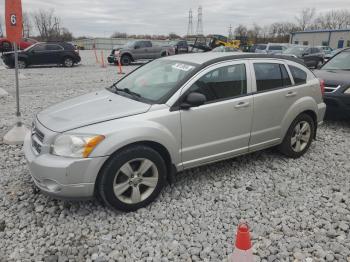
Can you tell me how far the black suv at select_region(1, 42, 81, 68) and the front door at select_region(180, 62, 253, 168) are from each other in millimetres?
15844

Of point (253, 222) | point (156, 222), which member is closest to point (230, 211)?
point (253, 222)

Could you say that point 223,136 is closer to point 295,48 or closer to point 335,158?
point 335,158

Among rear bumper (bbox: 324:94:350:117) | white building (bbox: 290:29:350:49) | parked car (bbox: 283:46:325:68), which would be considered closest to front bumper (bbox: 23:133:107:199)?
rear bumper (bbox: 324:94:350:117)

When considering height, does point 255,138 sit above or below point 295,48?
below

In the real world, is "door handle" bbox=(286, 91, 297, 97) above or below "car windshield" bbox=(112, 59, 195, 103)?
below

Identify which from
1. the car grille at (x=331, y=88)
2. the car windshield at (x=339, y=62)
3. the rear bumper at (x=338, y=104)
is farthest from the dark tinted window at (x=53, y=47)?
the rear bumper at (x=338, y=104)

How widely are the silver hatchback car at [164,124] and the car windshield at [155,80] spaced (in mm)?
18

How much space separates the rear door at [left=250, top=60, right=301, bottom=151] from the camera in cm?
432

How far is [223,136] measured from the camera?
4.04m

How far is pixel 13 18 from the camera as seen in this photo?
5.14 metres

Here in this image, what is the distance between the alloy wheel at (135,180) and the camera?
11.0ft

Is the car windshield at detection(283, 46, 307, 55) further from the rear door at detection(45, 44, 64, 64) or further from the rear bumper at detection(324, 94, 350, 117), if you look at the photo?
the rear bumper at detection(324, 94, 350, 117)

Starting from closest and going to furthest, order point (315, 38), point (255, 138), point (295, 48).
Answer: point (255, 138)
point (295, 48)
point (315, 38)

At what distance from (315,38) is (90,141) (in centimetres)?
6559
